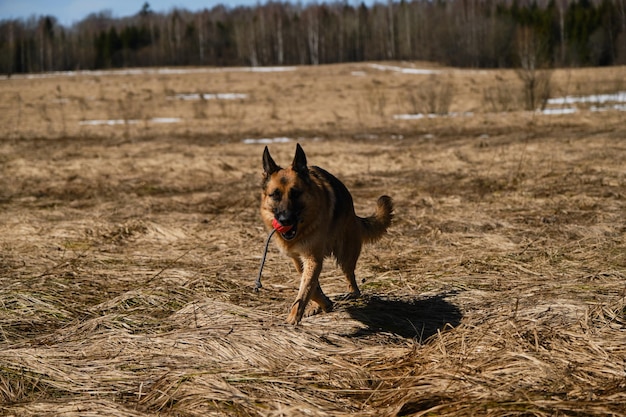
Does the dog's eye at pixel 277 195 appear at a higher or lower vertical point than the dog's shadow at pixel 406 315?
higher

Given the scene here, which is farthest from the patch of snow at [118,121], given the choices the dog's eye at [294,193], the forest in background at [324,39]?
the forest in background at [324,39]

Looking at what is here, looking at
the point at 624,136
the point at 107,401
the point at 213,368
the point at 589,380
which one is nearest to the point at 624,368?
the point at 589,380

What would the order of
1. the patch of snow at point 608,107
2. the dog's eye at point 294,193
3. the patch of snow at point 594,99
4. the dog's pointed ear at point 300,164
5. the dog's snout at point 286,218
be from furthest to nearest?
the patch of snow at point 594,99 → the patch of snow at point 608,107 → the dog's pointed ear at point 300,164 → the dog's eye at point 294,193 → the dog's snout at point 286,218

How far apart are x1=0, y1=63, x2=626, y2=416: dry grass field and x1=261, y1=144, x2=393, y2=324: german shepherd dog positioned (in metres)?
0.29

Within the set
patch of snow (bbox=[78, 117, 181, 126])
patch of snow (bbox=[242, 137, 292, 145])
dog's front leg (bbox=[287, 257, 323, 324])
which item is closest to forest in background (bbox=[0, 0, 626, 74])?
patch of snow (bbox=[78, 117, 181, 126])

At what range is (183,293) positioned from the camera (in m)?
5.80

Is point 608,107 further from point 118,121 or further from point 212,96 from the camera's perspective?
point 212,96

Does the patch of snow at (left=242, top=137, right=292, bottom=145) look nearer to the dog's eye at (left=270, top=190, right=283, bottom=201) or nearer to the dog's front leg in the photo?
the dog's eye at (left=270, top=190, right=283, bottom=201)

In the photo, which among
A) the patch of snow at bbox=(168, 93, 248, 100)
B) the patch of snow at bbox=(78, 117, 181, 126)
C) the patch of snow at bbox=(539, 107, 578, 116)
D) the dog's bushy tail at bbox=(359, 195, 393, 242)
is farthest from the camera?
the patch of snow at bbox=(168, 93, 248, 100)

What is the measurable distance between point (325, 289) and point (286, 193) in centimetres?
138

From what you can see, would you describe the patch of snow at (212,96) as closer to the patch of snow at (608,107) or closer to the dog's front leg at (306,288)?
the patch of snow at (608,107)

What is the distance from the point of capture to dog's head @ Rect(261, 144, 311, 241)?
17.1 feet

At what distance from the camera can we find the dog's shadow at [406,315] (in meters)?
4.86

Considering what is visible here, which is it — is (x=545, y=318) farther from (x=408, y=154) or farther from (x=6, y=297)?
(x=408, y=154)
